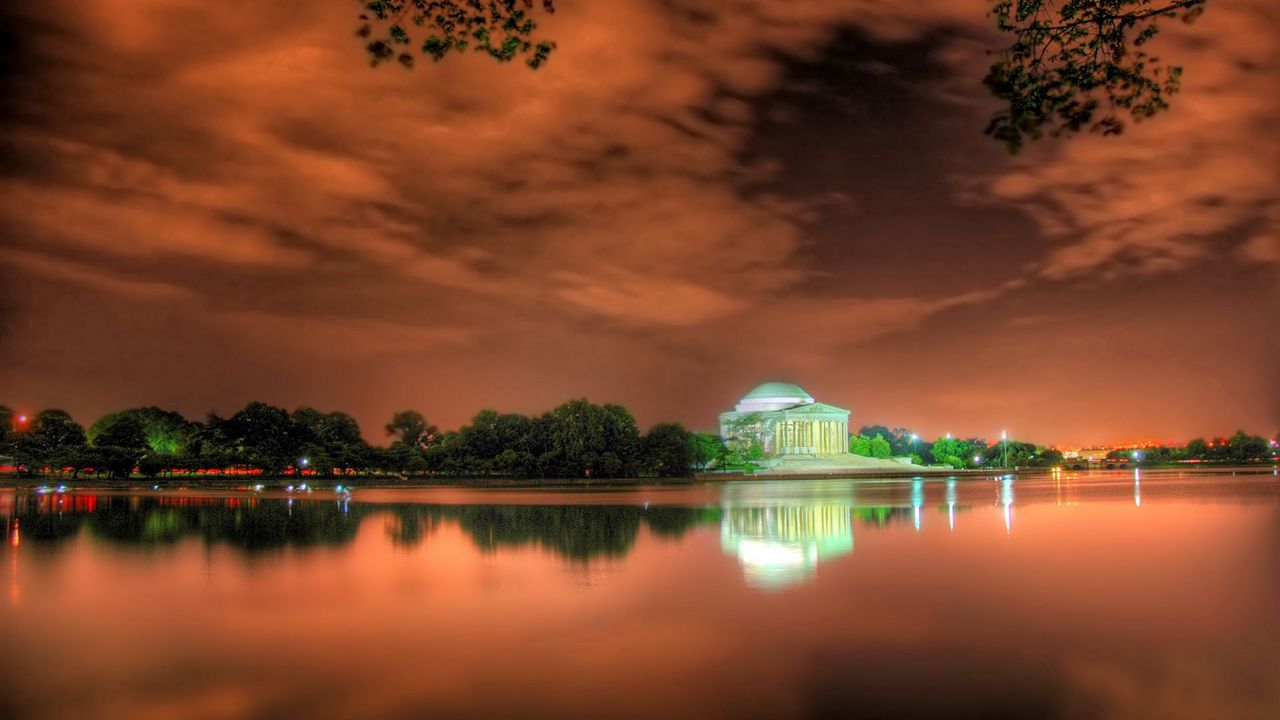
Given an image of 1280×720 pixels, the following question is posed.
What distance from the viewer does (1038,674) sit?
43.9ft

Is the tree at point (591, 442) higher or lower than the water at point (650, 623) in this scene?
higher

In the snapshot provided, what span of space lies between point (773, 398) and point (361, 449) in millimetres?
95835

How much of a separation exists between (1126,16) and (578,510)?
124 feet

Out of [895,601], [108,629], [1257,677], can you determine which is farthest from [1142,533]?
[108,629]

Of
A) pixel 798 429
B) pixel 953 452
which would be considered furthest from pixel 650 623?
pixel 953 452

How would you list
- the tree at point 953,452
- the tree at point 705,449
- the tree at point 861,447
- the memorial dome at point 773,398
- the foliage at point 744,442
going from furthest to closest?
the memorial dome at point 773,398
the tree at point 861,447
the tree at point 953,452
the foliage at point 744,442
the tree at point 705,449

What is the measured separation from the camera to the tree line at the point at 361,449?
3959 inches

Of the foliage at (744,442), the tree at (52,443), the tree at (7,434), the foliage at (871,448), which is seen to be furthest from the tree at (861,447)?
the tree at (7,434)

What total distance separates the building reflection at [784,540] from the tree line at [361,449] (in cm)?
5519

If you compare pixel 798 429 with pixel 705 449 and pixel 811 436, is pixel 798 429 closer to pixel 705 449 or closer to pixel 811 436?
pixel 811 436

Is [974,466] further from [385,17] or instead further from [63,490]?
[385,17]

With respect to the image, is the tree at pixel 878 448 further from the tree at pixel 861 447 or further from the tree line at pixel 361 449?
the tree line at pixel 361 449

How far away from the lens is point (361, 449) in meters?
108

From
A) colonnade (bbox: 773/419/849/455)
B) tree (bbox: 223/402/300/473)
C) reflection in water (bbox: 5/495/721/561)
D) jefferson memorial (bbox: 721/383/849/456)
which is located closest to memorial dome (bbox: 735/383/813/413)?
jefferson memorial (bbox: 721/383/849/456)
